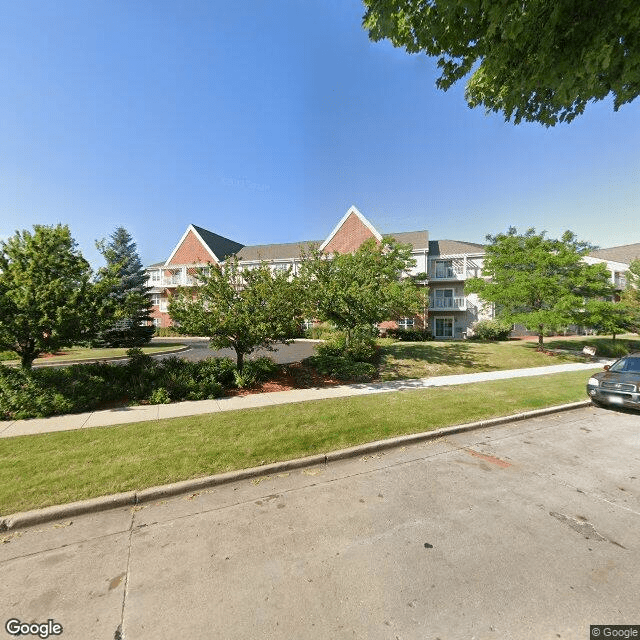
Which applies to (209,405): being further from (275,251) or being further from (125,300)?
(275,251)

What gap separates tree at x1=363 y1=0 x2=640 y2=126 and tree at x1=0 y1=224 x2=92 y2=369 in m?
8.95

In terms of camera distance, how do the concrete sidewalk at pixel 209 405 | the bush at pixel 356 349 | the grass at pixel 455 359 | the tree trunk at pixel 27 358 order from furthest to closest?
the bush at pixel 356 349 < the grass at pixel 455 359 < the tree trunk at pixel 27 358 < the concrete sidewalk at pixel 209 405

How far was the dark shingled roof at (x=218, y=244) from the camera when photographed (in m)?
38.1

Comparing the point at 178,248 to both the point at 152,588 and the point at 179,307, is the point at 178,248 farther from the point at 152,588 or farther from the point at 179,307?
the point at 152,588

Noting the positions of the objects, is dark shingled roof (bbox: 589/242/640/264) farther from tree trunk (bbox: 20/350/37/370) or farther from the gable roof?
tree trunk (bbox: 20/350/37/370)

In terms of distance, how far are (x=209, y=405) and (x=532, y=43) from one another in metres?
9.43

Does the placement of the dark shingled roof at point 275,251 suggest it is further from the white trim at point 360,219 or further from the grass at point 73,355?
the grass at point 73,355

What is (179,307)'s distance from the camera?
32.1 ft

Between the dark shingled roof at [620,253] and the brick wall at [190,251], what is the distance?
51.5 m

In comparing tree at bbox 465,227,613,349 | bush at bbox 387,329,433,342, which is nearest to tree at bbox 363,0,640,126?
tree at bbox 465,227,613,349

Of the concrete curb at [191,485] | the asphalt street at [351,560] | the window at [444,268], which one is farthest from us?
the window at [444,268]

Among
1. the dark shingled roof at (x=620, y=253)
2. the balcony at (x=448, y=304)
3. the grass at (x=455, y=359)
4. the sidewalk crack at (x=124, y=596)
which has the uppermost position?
the dark shingled roof at (x=620, y=253)

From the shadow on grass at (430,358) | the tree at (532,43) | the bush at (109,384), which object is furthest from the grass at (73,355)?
the tree at (532,43)

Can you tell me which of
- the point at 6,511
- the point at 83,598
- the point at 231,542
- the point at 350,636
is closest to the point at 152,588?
the point at 83,598
